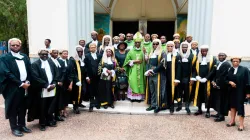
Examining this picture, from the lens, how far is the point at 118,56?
6.94 m

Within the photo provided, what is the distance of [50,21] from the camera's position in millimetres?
8438

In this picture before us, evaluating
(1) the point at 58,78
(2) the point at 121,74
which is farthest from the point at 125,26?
(1) the point at 58,78

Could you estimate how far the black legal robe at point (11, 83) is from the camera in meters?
4.64

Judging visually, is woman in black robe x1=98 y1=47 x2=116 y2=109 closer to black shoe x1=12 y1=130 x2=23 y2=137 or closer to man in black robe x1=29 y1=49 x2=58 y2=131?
man in black robe x1=29 y1=49 x2=58 y2=131

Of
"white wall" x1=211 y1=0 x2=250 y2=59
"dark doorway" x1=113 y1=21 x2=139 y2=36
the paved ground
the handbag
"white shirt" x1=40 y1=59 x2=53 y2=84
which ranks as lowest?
the paved ground

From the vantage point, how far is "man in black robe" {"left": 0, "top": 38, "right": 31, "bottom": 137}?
15.3ft

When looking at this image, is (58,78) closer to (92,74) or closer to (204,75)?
(92,74)

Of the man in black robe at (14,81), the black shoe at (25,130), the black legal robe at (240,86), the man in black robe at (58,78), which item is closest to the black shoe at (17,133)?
the man in black robe at (14,81)

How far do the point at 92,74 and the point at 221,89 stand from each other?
129 inches

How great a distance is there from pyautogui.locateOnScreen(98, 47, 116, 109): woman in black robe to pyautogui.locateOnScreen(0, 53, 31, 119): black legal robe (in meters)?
2.06

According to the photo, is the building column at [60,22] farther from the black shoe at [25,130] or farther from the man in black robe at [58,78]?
the black shoe at [25,130]

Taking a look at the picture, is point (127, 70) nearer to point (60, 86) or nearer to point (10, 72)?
point (60, 86)

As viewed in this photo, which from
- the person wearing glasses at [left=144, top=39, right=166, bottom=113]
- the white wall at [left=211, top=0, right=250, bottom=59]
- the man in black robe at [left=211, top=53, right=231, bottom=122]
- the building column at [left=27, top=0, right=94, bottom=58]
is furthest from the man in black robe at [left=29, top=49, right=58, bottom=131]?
the white wall at [left=211, top=0, right=250, bottom=59]

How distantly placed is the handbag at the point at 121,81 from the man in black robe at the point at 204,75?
2.00 m
